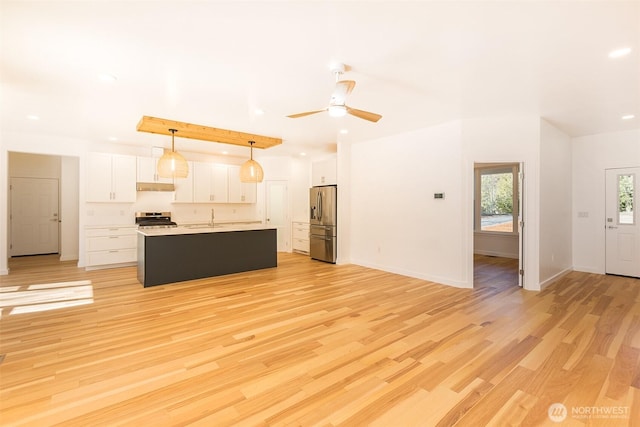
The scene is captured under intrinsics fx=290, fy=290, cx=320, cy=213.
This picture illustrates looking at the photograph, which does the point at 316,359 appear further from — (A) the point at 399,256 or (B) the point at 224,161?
(B) the point at 224,161

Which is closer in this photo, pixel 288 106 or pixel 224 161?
pixel 288 106

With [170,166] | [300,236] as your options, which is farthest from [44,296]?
[300,236]

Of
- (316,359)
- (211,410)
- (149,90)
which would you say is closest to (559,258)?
(316,359)

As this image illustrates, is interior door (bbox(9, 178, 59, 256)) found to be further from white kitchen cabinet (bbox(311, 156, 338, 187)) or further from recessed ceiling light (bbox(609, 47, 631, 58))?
recessed ceiling light (bbox(609, 47, 631, 58))

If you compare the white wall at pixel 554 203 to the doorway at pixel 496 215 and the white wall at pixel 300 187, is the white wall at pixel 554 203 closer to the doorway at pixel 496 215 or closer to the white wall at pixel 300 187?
the doorway at pixel 496 215

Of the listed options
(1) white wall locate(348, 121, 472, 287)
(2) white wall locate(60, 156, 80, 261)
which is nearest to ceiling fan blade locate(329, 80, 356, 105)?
(1) white wall locate(348, 121, 472, 287)

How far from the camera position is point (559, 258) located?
17.9ft

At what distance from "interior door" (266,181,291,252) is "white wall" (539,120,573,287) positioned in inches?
237

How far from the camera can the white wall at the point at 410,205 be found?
493 centimetres

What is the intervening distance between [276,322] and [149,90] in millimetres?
3222

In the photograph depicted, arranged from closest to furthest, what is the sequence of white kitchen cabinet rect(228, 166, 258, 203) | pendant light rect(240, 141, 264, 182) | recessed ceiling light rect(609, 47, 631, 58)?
recessed ceiling light rect(609, 47, 631, 58) < pendant light rect(240, 141, 264, 182) < white kitchen cabinet rect(228, 166, 258, 203)

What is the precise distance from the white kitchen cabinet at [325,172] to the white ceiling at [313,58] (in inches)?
89.2

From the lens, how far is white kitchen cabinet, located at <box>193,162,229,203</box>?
7.48 m

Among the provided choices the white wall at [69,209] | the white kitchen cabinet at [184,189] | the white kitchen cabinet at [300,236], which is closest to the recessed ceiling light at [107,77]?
the white kitchen cabinet at [184,189]
